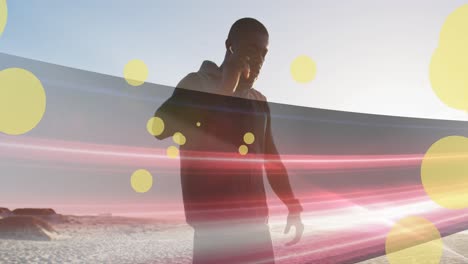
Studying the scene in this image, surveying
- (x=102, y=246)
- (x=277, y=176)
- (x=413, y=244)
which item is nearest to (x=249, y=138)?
(x=277, y=176)

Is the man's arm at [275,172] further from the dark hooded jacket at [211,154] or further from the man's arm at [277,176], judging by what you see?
the dark hooded jacket at [211,154]

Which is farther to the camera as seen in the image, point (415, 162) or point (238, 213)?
point (415, 162)

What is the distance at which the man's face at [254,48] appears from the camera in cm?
168

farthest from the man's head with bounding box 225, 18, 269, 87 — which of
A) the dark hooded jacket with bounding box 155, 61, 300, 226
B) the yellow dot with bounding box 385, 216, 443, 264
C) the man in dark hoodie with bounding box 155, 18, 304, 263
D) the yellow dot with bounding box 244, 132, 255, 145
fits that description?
the yellow dot with bounding box 385, 216, 443, 264

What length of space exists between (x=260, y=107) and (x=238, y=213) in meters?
0.62

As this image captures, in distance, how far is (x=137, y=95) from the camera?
4.16 metres

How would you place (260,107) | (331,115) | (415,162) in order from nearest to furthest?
1. (260,107)
2. (331,115)
3. (415,162)

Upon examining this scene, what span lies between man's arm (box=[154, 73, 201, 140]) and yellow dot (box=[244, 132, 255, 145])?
0.30 meters

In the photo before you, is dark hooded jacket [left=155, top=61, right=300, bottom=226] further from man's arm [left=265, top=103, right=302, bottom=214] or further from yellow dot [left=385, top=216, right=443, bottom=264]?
yellow dot [left=385, top=216, right=443, bottom=264]

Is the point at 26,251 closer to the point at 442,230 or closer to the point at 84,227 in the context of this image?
the point at 84,227

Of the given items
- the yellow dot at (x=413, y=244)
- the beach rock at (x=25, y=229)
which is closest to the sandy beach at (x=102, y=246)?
the beach rock at (x=25, y=229)

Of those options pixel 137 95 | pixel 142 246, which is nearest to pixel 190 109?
pixel 137 95

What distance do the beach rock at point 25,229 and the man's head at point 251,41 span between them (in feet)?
Answer: 77.9

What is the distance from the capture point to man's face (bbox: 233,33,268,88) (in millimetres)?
1676
